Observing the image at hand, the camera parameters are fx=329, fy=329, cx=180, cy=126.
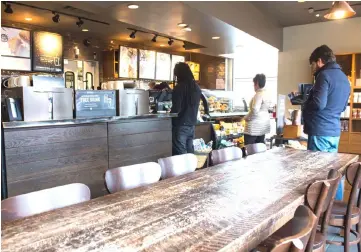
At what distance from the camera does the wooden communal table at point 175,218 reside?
105 cm

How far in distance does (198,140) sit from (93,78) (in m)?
A: 3.47

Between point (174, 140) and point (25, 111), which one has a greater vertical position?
point (25, 111)

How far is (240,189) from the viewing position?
1721mm

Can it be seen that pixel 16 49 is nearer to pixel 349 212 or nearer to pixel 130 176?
pixel 130 176

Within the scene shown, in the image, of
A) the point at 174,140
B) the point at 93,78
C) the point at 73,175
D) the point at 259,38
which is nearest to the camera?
the point at 73,175

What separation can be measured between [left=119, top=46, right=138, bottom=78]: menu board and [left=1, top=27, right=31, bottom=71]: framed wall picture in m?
1.93

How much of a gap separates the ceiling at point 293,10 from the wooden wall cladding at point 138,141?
313 centimetres

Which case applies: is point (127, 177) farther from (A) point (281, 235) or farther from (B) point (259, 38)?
(B) point (259, 38)

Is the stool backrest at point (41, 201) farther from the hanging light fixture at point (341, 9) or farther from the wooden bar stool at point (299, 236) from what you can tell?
the hanging light fixture at point (341, 9)

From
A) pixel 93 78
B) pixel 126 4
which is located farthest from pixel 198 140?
pixel 93 78

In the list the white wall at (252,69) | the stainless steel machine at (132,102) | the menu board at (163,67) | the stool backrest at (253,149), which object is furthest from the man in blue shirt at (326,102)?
the white wall at (252,69)

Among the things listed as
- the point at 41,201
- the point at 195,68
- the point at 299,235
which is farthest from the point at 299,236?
the point at 195,68

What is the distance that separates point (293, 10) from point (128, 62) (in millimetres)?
3515

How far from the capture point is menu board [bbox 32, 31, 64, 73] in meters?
5.76
